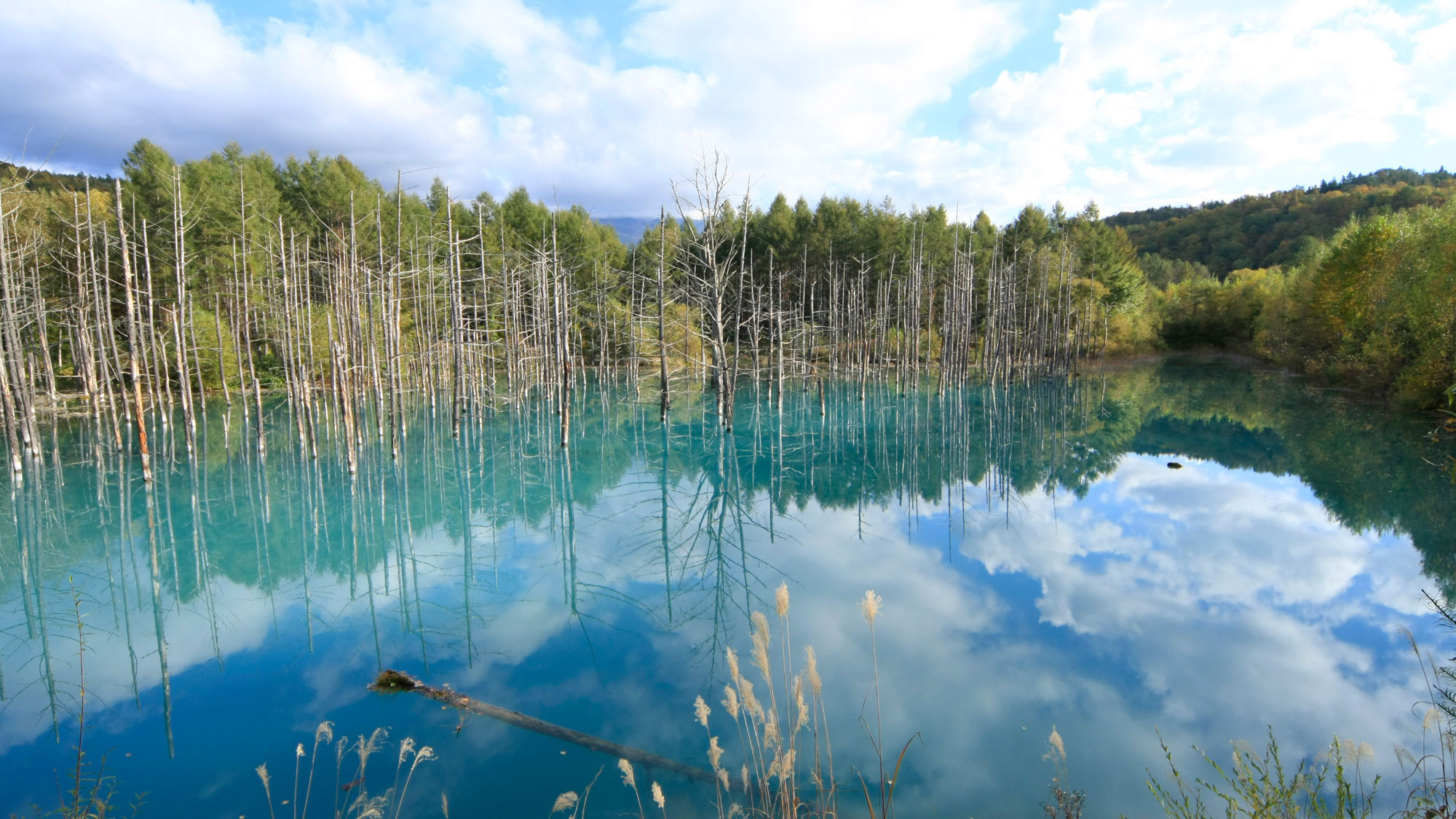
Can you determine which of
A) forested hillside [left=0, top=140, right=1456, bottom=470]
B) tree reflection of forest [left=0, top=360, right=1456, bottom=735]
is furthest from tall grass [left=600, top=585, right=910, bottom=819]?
forested hillside [left=0, top=140, right=1456, bottom=470]

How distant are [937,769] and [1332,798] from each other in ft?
6.96

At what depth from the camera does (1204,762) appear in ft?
13.4

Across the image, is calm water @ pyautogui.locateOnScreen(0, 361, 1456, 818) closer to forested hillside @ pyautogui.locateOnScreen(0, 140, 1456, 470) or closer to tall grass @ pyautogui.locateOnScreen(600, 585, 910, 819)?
tall grass @ pyautogui.locateOnScreen(600, 585, 910, 819)

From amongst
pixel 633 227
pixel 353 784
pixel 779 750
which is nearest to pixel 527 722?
pixel 353 784

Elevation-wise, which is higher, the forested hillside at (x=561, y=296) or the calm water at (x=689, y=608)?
the forested hillside at (x=561, y=296)

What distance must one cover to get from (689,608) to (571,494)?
485 cm

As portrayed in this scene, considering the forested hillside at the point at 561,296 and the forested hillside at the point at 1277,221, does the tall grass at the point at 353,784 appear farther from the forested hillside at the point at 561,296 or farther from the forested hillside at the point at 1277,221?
the forested hillside at the point at 1277,221

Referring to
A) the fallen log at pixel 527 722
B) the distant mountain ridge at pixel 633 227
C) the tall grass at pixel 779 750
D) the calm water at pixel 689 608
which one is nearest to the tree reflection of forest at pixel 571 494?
the calm water at pixel 689 608

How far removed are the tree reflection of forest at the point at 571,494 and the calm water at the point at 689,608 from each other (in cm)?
7

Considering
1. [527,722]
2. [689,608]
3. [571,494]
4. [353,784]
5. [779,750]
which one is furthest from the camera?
[571,494]

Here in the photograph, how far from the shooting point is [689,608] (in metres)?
6.48

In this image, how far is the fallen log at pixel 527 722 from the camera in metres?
4.00

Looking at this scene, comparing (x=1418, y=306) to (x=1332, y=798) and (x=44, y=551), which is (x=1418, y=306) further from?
(x=44, y=551)

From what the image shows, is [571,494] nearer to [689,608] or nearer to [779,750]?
[689,608]
